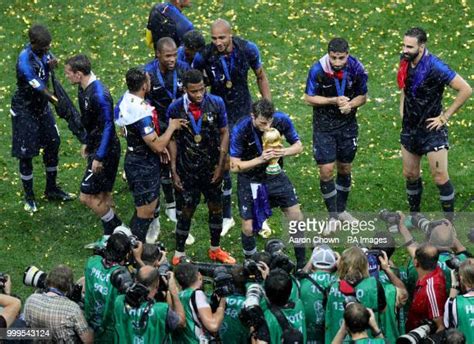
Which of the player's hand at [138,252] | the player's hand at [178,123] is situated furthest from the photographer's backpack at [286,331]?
the player's hand at [178,123]

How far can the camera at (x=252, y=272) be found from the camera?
9406mm

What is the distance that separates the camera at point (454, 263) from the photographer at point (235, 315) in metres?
1.80

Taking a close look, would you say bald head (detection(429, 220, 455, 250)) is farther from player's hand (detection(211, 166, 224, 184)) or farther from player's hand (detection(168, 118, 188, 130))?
player's hand (detection(168, 118, 188, 130))

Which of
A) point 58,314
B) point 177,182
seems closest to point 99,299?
point 58,314

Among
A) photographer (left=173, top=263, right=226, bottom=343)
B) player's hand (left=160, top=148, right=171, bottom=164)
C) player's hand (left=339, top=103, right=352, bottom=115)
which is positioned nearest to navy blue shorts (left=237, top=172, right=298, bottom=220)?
player's hand (left=160, top=148, right=171, bottom=164)

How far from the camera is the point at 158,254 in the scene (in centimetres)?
1010

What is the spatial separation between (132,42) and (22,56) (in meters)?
4.87

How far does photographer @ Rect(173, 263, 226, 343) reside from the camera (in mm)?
9203

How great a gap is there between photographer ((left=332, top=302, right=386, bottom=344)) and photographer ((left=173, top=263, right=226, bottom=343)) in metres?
1.12

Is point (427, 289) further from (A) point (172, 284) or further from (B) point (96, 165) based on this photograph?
(B) point (96, 165)

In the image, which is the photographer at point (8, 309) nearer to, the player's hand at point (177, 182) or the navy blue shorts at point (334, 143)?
the player's hand at point (177, 182)

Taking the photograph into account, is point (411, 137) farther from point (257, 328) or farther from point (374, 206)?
point (257, 328)

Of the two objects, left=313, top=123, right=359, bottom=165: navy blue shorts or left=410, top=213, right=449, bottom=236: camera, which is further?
left=313, top=123, right=359, bottom=165: navy blue shorts

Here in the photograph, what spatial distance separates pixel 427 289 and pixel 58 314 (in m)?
3.12
